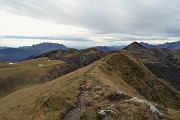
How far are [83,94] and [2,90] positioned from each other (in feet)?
267

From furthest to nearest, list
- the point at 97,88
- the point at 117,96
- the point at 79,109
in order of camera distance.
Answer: the point at 97,88, the point at 117,96, the point at 79,109

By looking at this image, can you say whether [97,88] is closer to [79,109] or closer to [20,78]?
[79,109]

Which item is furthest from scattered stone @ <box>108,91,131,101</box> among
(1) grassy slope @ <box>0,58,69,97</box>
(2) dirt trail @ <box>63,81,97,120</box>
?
(1) grassy slope @ <box>0,58,69,97</box>

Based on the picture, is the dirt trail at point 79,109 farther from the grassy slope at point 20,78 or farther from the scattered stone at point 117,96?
the grassy slope at point 20,78

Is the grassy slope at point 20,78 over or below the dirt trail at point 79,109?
below

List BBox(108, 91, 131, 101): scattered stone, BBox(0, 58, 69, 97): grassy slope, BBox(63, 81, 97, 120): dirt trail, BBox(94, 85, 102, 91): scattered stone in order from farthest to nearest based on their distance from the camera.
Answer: BBox(0, 58, 69, 97): grassy slope → BBox(94, 85, 102, 91): scattered stone → BBox(108, 91, 131, 101): scattered stone → BBox(63, 81, 97, 120): dirt trail

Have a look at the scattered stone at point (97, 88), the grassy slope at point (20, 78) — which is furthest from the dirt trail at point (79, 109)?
the grassy slope at point (20, 78)

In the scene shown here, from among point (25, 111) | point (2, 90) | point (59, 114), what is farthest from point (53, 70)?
point (59, 114)

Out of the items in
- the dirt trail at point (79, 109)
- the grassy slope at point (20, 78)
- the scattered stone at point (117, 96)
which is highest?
the scattered stone at point (117, 96)

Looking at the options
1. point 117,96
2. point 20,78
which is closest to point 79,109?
point 117,96

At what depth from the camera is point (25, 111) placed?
166 feet

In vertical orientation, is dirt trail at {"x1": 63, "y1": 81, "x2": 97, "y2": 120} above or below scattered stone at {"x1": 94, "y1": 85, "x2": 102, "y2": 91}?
below

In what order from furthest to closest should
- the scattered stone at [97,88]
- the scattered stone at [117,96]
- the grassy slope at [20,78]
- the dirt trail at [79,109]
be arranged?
the grassy slope at [20,78] < the scattered stone at [97,88] < the scattered stone at [117,96] < the dirt trail at [79,109]

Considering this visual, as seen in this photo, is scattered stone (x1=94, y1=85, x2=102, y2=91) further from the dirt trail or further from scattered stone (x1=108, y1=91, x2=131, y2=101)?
scattered stone (x1=108, y1=91, x2=131, y2=101)
